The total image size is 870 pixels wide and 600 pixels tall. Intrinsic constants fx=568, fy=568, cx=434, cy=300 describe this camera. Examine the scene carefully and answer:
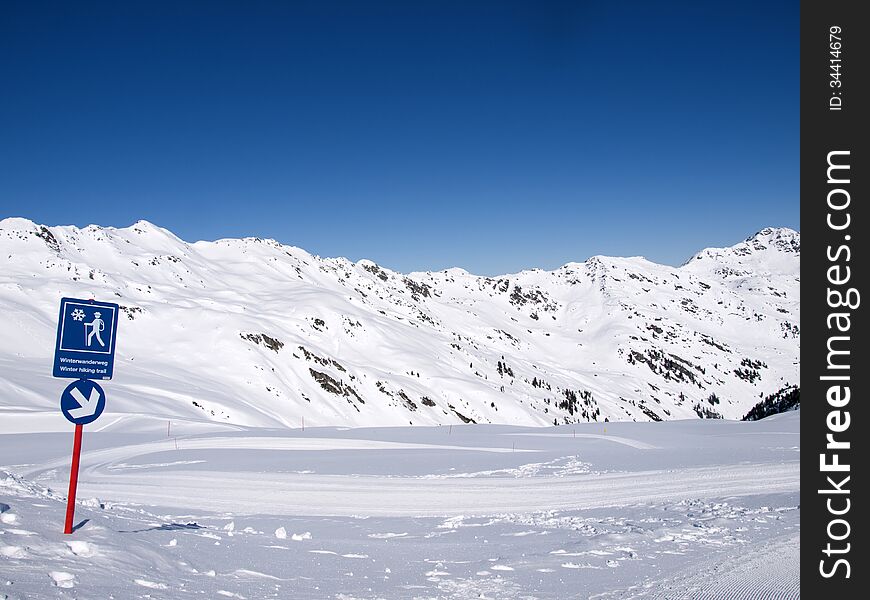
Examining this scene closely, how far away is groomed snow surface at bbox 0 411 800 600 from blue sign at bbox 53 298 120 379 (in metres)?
2.00

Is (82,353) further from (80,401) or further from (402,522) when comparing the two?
(402,522)

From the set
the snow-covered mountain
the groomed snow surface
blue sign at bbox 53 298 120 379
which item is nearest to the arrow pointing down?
blue sign at bbox 53 298 120 379

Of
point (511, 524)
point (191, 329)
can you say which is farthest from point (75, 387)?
point (191, 329)

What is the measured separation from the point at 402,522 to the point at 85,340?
Answer: 7100 millimetres

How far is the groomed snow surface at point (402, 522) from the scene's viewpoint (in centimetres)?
693

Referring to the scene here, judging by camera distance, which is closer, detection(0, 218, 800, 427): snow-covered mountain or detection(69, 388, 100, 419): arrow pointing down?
detection(69, 388, 100, 419): arrow pointing down

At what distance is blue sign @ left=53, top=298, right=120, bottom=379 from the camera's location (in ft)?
25.7

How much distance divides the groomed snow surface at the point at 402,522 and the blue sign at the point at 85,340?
2.00 metres

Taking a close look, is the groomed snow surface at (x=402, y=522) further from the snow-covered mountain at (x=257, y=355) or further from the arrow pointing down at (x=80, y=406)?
the snow-covered mountain at (x=257, y=355)

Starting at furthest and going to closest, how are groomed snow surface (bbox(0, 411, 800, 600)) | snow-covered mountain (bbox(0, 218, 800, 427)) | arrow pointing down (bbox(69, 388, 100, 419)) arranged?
snow-covered mountain (bbox(0, 218, 800, 427))
arrow pointing down (bbox(69, 388, 100, 419))
groomed snow surface (bbox(0, 411, 800, 600))
